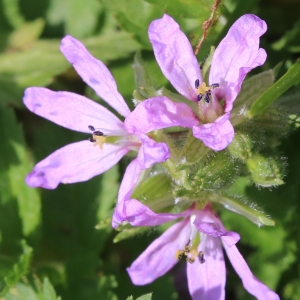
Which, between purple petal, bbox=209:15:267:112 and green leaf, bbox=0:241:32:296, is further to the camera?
green leaf, bbox=0:241:32:296

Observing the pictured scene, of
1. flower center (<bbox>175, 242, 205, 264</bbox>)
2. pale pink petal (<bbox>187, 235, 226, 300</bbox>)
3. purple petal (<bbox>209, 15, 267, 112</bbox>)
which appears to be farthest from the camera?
pale pink petal (<bbox>187, 235, 226, 300</bbox>)

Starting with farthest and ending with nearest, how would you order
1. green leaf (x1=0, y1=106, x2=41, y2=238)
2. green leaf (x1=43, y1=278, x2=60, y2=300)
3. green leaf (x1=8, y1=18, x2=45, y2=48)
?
green leaf (x1=8, y1=18, x2=45, y2=48) < green leaf (x1=0, y1=106, x2=41, y2=238) < green leaf (x1=43, y1=278, x2=60, y2=300)

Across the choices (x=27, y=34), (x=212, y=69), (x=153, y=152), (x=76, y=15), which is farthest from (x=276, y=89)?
(x=27, y=34)

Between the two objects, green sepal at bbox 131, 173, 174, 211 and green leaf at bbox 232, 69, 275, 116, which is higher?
green leaf at bbox 232, 69, 275, 116

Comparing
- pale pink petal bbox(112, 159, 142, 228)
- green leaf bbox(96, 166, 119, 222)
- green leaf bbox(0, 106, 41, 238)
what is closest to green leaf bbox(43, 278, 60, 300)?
green leaf bbox(0, 106, 41, 238)

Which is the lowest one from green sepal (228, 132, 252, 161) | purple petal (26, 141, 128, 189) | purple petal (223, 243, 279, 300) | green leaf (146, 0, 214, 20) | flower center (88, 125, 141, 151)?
purple petal (223, 243, 279, 300)

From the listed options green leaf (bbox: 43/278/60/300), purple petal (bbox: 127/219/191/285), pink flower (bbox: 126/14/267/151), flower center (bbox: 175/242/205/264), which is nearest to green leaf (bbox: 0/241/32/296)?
green leaf (bbox: 43/278/60/300)

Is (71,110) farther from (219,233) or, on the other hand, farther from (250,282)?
(250,282)

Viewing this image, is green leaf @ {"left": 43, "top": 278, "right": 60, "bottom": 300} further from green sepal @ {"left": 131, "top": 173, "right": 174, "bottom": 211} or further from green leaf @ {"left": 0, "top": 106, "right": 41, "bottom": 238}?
green sepal @ {"left": 131, "top": 173, "right": 174, "bottom": 211}
